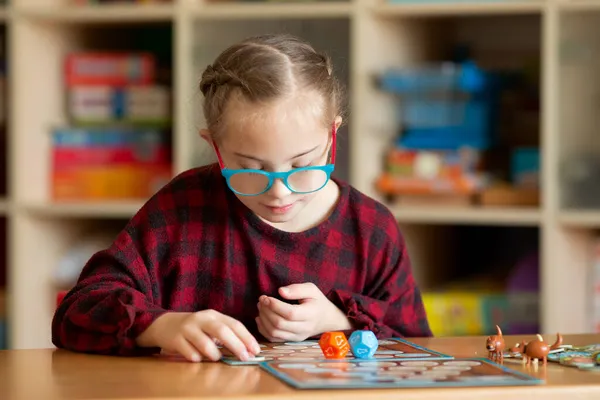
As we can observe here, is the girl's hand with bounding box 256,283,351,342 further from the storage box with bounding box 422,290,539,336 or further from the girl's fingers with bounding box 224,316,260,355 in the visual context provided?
the storage box with bounding box 422,290,539,336

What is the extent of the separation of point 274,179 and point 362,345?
218 mm

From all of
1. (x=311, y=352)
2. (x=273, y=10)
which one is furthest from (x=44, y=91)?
(x=311, y=352)

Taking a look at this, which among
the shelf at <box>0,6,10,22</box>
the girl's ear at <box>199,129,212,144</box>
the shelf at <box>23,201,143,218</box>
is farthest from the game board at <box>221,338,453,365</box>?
the shelf at <box>0,6,10,22</box>

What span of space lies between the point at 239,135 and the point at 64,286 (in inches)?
60.9

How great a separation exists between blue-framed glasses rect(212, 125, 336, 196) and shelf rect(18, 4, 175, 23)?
126cm

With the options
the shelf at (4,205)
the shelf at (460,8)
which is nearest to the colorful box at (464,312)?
the shelf at (460,8)

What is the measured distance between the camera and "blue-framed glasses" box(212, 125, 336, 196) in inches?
41.1

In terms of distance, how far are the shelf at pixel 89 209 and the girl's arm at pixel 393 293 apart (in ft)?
3.69

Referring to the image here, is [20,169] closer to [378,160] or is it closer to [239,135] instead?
[378,160]

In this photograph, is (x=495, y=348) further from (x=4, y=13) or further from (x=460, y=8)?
(x=4, y=13)

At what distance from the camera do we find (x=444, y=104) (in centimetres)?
221

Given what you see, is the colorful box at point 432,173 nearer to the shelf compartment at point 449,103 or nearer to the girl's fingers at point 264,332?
the shelf compartment at point 449,103

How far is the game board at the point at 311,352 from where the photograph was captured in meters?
0.91

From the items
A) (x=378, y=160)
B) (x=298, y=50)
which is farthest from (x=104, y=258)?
(x=378, y=160)
